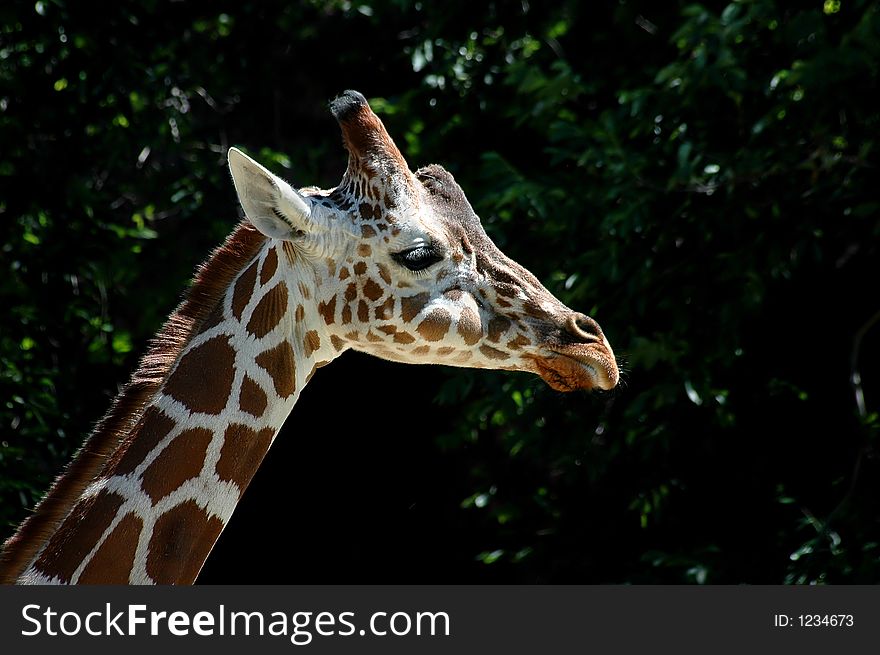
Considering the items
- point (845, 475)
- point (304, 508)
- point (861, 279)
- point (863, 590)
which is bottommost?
point (304, 508)

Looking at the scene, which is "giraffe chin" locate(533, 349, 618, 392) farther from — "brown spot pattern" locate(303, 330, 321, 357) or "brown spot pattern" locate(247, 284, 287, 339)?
"brown spot pattern" locate(247, 284, 287, 339)

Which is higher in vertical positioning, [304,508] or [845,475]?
[845,475]

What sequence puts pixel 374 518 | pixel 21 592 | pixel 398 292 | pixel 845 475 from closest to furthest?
1. pixel 21 592
2. pixel 398 292
3. pixel 845 475
4. pixel 374 518

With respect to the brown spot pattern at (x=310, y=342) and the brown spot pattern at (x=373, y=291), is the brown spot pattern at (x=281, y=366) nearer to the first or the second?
the brown spot pattern at (x=310, y=342)

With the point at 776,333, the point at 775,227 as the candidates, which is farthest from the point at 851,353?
the point at 775,227

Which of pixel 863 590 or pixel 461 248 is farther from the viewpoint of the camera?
pixel 863 590

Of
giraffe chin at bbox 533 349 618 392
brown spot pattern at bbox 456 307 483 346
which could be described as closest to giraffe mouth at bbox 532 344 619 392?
giraffe chin at bbox 533 349 618 392

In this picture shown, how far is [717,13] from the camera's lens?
6.30 m

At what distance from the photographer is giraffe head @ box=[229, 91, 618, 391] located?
122 inches

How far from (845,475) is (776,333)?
0.94 meters

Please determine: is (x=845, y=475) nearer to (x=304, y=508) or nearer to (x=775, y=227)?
(x=775, y=227)

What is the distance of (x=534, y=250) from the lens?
627 cm

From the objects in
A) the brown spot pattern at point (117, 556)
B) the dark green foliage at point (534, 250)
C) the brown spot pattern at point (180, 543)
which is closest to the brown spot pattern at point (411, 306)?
the brown spot pattern at point (180, 543)

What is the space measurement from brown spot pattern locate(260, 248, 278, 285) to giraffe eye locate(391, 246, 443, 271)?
329 mm
